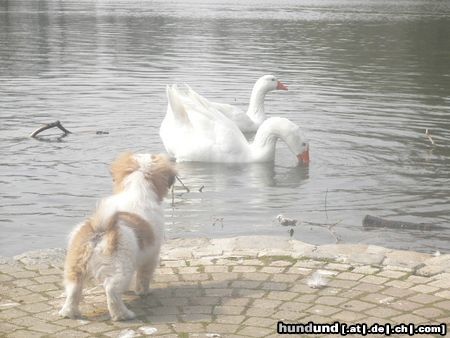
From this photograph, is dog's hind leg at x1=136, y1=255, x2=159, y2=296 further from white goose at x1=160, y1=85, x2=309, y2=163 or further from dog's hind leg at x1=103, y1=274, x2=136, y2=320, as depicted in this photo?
white goose at x1=160, y1=85, x2=309, y2=163

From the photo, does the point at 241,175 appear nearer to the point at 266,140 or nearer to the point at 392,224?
the point at 266,140

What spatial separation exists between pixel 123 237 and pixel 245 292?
1140mm

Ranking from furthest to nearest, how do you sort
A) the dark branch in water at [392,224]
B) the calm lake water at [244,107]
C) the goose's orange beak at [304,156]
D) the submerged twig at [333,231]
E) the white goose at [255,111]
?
the white goose at [255,111] < the goose's orange beak at [304,156] < the calm lake water at [244,107] < the dark branch in water at [392,224] < the submerged twig at [333,231]

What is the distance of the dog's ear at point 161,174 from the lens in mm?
6531

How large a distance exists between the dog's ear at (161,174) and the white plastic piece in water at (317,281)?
1434mm

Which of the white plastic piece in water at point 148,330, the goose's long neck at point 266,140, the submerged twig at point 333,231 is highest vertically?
the goose's long neck at point 266,140

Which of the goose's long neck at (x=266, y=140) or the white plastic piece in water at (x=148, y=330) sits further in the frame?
the goose's long neck at (x=266, y=140)

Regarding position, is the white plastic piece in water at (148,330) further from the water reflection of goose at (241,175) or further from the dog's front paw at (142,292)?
the water reflection of goose at (241,175)

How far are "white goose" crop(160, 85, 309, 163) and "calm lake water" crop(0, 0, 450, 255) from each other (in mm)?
282

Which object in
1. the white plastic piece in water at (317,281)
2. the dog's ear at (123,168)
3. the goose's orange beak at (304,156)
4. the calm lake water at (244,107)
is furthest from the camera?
the goose's orange beak at (304,156)

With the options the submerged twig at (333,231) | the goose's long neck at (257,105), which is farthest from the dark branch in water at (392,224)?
the goose's long neck at (257,105)

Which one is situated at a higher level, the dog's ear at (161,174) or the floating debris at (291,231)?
the dog's ear at (161,174)

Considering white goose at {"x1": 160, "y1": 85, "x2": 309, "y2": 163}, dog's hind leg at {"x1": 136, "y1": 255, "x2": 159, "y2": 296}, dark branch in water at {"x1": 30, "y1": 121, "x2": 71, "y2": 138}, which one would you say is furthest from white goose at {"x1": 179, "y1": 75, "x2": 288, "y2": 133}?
dog's hind leg at {"x1": 136, "y1": 255, "x2": 159, "y2": 296}

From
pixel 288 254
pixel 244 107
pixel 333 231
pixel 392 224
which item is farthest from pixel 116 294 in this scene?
pixel 244 107
